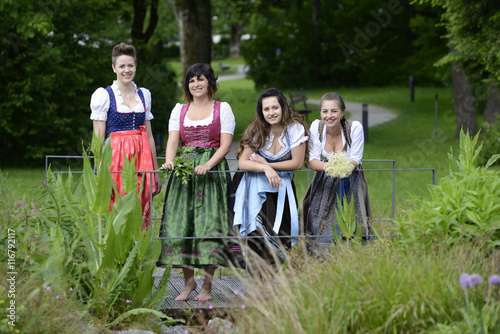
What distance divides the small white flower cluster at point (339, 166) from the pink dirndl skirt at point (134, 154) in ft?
4.83

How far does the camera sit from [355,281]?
3418mm

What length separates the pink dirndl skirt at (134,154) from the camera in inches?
207

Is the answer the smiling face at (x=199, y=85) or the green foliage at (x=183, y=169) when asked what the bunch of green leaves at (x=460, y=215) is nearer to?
the green foliage at (x=183, y=169)

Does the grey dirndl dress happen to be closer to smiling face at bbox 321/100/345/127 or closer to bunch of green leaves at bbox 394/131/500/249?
smiling face at bbox 321/100/345/127

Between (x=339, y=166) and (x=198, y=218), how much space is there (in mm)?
1087

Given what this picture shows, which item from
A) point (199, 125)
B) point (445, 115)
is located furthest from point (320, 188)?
point (445, 115)

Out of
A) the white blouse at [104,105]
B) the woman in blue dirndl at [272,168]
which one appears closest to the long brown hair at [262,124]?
the woman in blue dirndl at [272,168]

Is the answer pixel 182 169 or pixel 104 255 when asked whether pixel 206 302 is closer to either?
pixel 182 169

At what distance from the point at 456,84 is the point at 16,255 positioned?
14438mm

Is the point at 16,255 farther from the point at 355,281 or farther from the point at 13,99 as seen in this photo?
the point at 13,99

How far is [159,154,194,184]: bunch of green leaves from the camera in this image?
15.2 ft

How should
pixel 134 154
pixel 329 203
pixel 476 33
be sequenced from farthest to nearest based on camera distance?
pixel 476 33 → pixel 134 154 → pixel 329 203

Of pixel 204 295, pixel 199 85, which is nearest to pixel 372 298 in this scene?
pixel 204 295

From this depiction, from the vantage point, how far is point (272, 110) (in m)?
4.83
